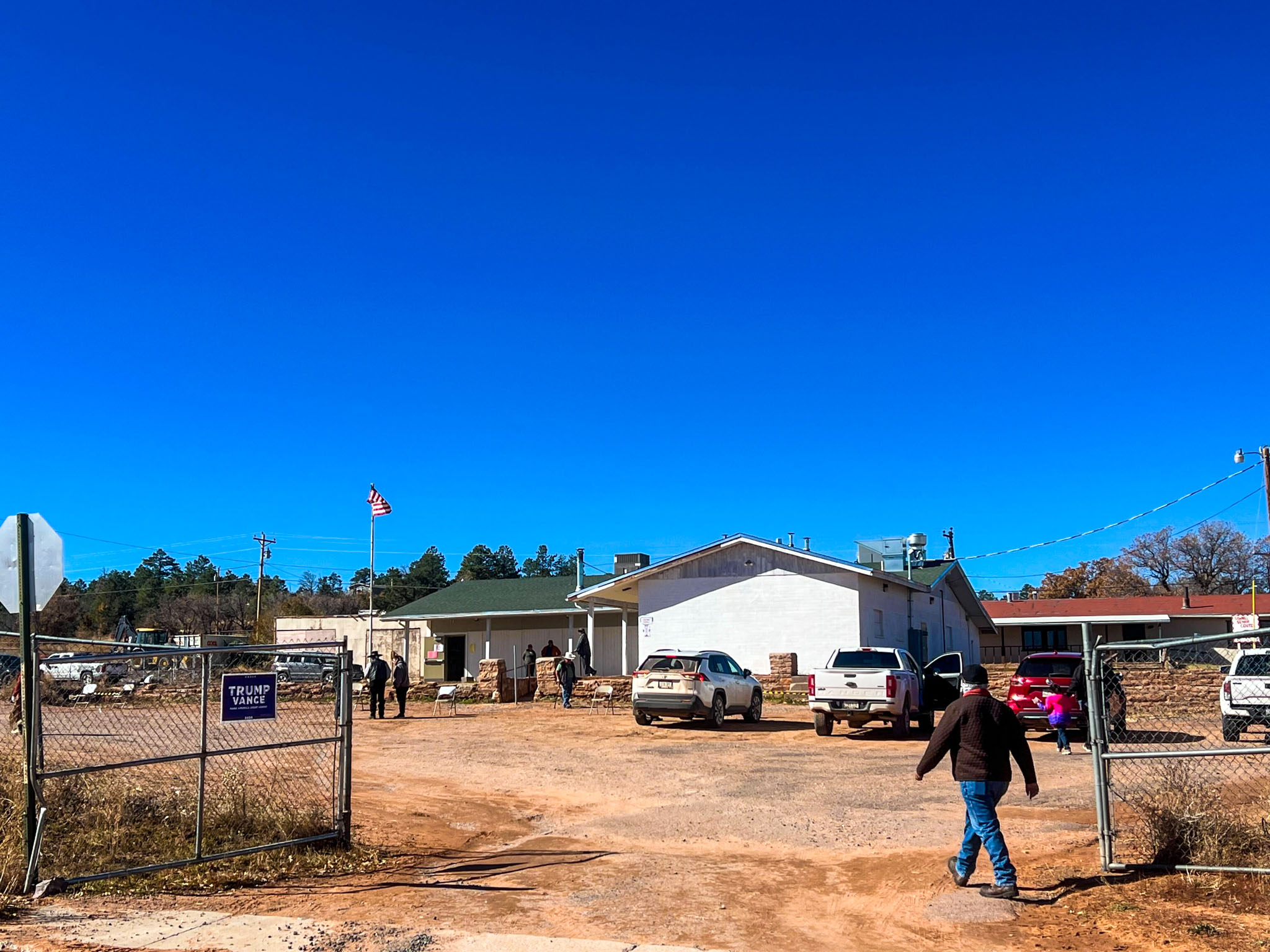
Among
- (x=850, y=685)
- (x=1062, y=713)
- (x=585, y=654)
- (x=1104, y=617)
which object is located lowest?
(x=1062, y=713)

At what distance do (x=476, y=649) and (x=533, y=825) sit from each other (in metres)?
32.1

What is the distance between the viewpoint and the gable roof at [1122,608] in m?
50.0

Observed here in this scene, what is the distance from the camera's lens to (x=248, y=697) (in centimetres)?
933

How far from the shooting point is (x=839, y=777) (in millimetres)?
15164

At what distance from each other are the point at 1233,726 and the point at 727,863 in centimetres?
745

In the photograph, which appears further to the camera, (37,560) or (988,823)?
(37,560)

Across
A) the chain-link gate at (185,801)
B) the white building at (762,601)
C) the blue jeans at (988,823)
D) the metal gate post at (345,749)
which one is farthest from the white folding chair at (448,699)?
the blue jeans at (988,823)

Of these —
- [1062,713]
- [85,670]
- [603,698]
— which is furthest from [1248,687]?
[85,670]

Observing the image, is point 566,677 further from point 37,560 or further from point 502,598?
point 37,560

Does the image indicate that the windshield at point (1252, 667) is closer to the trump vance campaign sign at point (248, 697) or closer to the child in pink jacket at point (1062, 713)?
the child in pink jacket at point (1062, 713)

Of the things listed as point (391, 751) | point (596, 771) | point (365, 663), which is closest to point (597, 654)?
point (365, 663)

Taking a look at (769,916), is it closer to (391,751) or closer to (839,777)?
(839,777)

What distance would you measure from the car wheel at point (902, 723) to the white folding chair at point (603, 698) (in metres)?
8.93

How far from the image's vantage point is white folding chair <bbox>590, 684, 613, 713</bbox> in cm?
2848
